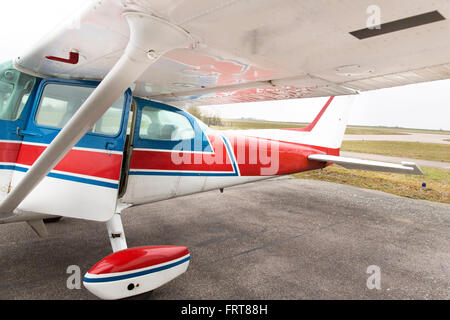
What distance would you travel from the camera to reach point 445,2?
3.50ft

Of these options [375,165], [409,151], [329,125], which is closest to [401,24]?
[375,165]

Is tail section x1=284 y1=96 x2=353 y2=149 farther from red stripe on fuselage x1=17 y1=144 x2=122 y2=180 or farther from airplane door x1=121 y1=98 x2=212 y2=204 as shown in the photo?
red stripe on fuselage x1=17 y1=144 x2=122 y2=180

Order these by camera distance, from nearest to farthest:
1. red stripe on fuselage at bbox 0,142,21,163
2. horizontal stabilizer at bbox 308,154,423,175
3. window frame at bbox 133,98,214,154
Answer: red stripe on fuselage at bbox 0,142,21,163
window frame at bbox 133,98,214,154
horizontal stabilizer at bbox 308,154,423,175

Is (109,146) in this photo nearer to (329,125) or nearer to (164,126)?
(164,126)

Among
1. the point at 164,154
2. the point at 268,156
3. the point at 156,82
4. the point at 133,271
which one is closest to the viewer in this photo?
the point at 133,271

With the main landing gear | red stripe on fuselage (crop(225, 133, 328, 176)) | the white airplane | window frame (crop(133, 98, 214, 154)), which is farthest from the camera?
red stripe on fuselage (crop(225, 133, 328, 176))

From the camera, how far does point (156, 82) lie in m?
2.81

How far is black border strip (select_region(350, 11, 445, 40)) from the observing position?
45.9 inches

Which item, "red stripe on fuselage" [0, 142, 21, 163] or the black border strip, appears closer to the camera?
the black border strip

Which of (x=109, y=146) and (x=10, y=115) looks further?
(x=109, y=146)

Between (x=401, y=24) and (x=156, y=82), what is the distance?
226 cm

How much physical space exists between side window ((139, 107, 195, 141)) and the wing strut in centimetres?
123

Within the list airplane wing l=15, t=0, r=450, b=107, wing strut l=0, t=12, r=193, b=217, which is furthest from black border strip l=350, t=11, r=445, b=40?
wing strut l=0, t=12, r=193, b=217

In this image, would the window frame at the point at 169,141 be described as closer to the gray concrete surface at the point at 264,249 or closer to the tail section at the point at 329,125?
the gray concrete surface at the point at 264,249
